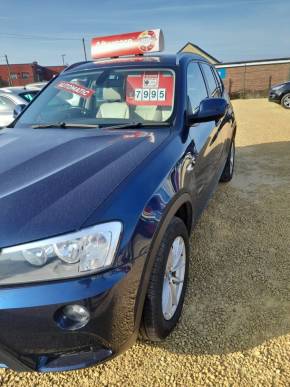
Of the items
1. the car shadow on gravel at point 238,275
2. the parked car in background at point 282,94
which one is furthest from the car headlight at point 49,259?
the parked car in background at point 282,94

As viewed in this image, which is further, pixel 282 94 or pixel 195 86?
pixel 282 94

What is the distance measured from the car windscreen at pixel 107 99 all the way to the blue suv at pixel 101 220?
0.5 inches

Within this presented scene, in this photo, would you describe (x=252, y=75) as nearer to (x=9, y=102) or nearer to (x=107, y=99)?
(x=9, y=102)

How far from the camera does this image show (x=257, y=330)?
7.16 feet

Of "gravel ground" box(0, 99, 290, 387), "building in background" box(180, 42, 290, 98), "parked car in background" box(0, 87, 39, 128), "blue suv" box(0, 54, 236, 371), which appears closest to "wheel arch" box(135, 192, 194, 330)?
"blue suv" box(0, 54, 236, 371)

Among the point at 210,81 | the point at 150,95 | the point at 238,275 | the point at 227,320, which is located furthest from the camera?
the point at 210,81

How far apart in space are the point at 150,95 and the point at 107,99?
0.39 metres

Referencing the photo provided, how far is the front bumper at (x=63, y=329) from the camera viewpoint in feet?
4.56

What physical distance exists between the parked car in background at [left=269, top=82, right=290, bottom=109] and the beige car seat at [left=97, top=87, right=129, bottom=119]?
39.4 ft

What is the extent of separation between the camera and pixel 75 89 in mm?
3006

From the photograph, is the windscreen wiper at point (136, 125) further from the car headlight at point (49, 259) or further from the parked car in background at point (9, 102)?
the parked car in background at point (9, 102)

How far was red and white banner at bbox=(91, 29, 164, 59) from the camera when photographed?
345 cm

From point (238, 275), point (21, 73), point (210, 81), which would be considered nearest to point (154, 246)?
point (238, 275)

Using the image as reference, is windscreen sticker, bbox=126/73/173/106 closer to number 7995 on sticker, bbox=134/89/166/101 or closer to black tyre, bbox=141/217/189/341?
number 7995 on sticker, bbox=134/89/166/101
